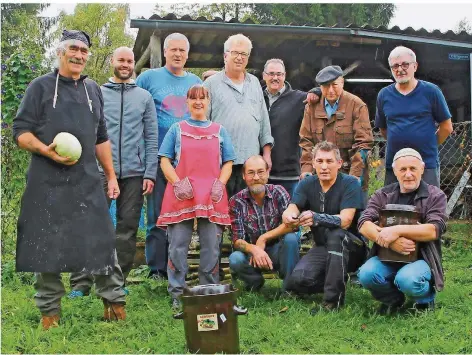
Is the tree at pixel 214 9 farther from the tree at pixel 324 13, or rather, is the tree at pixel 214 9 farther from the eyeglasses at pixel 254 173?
the eyeglasses at pixel 254 173

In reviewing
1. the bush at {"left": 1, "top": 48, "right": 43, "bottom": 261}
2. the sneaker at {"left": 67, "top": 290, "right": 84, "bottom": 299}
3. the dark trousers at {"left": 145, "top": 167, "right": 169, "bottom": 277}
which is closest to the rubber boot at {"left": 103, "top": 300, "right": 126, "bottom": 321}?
the sneaker at {"left": 67, "top": 290, "right": 84, "bottom": 299}

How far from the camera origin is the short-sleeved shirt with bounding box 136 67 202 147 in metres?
5.75

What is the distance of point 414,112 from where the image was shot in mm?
5449

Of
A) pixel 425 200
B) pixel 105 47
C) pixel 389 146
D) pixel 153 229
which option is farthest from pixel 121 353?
pixel 105 47

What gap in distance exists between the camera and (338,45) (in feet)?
34.4

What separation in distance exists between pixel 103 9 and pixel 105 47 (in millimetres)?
3378

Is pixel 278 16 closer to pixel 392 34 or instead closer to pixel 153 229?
pixel 392 34

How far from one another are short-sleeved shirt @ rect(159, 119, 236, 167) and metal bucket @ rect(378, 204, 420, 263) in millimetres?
1278

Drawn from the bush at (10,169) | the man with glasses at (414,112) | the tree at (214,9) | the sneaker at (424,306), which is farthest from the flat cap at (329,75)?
the tree at (214,9)

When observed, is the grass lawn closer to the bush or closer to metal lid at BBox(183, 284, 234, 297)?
metal lid at BBox(183, 284, 234, 297)

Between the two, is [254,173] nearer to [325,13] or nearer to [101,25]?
[325,13]

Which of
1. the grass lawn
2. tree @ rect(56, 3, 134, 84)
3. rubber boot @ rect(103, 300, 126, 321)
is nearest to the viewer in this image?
the grass lawn

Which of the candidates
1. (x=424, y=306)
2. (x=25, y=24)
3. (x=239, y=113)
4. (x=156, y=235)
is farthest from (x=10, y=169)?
(x=25, y=24)

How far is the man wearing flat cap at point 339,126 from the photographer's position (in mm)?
5641
